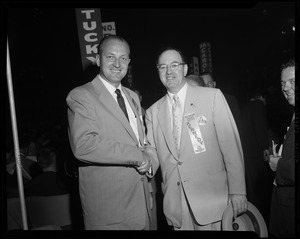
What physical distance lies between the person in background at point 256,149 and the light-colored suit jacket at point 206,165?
0.85 m

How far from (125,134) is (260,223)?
3.87 feet

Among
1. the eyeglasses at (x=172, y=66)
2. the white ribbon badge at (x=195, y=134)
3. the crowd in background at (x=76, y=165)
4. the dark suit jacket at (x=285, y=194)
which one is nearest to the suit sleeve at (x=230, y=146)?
the white ribbon badge at (x=195, y=134)

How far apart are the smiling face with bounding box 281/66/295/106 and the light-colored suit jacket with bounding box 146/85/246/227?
1.30 ft

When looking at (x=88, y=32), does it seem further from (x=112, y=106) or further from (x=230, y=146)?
(x=230, y=146)

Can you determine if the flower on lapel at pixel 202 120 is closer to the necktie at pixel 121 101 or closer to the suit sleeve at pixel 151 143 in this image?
the suit sleeve at pixel 151 143

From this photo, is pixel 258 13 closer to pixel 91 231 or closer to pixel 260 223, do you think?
pixel 260 223

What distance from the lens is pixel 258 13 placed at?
228 cm

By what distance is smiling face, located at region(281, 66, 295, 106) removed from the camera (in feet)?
6.18

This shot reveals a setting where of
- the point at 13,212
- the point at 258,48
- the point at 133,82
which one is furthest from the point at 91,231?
the point at 133,82

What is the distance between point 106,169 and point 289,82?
1.34 metres

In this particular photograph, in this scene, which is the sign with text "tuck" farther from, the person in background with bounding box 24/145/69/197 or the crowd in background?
the person in background with bounding box 24/145/69/197

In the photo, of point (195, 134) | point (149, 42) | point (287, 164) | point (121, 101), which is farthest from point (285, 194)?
point (149, 42)

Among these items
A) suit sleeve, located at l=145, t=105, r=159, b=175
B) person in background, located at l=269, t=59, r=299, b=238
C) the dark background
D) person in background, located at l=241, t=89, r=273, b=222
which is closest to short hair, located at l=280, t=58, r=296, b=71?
person in background, located at l=269, t=59, r=299, b=238

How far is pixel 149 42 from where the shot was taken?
23.2 feet
